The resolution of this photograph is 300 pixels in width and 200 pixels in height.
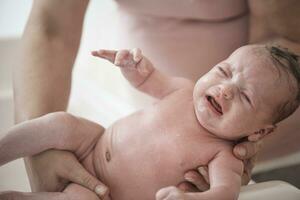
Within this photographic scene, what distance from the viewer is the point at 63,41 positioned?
99 centimetres

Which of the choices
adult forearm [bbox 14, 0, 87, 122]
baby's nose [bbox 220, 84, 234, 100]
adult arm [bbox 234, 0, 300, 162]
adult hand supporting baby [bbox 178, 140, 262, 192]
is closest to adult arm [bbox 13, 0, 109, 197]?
adult forearm [bbox 14, 0, 87, 122]

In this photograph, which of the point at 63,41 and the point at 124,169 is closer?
the point at 124,169

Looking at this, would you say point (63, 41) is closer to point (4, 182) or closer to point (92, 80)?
point (4, 182)

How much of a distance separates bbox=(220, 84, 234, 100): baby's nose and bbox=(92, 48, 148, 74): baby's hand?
17 centimetres

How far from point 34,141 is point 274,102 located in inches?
16.4

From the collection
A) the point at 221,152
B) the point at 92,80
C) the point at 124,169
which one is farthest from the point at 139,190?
the point at 92,80

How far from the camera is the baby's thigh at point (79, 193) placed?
0.71m

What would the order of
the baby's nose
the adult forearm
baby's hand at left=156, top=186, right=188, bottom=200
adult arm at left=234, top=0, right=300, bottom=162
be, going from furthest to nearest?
adult arm at left=234, top=0, right=300, bottom=162 → the adult forearm → the baby's nose → baby's hand at left=156, top=186, right=188, bottom=200

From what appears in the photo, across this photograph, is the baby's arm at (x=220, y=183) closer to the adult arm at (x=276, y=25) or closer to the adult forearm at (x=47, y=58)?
the adult forearm at (x=47, y=58)

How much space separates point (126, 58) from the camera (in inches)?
30.6

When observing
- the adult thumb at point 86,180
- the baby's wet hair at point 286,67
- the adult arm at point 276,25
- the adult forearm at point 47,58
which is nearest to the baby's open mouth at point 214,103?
the baby's wet hair at point 286,67

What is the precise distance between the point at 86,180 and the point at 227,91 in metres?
0.28

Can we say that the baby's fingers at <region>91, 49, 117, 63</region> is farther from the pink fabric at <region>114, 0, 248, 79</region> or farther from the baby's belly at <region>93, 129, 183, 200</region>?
the pink fabric at <region>114, 0, 248, 79</region>

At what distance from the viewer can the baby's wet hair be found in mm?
724
